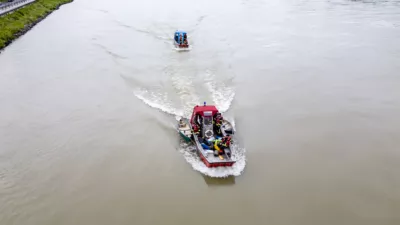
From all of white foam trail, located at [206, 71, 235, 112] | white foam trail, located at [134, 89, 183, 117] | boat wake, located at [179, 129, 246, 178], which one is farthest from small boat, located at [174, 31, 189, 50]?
boat wake, located at [179, 129, 246, 178]

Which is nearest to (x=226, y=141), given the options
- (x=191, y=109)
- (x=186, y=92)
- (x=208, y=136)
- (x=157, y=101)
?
(x=208, y=136)

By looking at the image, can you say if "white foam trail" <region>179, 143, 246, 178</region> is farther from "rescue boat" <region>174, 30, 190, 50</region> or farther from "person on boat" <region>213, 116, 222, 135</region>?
"rescue boat" <region>174, 30, 190, 50</region>

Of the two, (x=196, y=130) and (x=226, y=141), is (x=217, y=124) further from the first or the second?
(x=226, y=141)

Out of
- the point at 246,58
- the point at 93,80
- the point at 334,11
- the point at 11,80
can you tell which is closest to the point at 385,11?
the point at 334,11

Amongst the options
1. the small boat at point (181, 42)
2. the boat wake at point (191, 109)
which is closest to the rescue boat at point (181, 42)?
the small boat at point (181, 42)

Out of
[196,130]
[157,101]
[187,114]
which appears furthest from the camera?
[157,101]

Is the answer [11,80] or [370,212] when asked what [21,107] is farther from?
[370,212]

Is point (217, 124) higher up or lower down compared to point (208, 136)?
higher up
